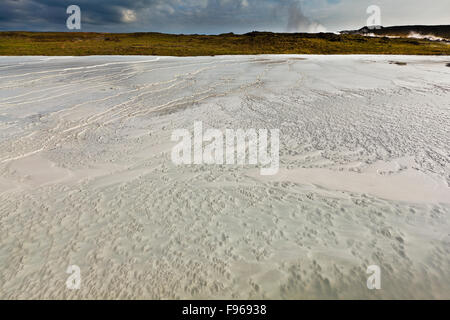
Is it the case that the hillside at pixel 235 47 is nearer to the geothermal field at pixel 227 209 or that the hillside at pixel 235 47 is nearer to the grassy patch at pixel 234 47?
the grassy patch at pixel 234 47

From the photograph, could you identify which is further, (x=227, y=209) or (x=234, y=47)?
(x=234, y=47)

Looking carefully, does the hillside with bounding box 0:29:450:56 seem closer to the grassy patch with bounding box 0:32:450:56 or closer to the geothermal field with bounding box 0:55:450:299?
the grassy patch with bounding box 0:32:450:56

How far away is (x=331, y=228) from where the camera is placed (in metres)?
3.71

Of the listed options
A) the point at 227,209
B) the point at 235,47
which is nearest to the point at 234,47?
the point at 235,47

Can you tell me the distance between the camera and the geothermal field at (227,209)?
3.02m

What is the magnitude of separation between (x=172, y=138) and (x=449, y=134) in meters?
6.54

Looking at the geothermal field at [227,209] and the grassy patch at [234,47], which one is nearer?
the geothermal field at [227,209]

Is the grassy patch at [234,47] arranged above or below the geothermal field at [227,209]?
above

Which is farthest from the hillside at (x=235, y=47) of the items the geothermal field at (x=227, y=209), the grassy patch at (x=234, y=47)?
the geothermal field at (x=227, y=209)

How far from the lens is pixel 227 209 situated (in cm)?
416

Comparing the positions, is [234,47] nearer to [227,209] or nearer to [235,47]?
[235,47]

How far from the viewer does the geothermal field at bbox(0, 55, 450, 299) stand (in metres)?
3.02

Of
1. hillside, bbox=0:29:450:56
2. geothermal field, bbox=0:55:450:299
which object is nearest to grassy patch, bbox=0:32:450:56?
hillside, bbox=0:29:450:56
